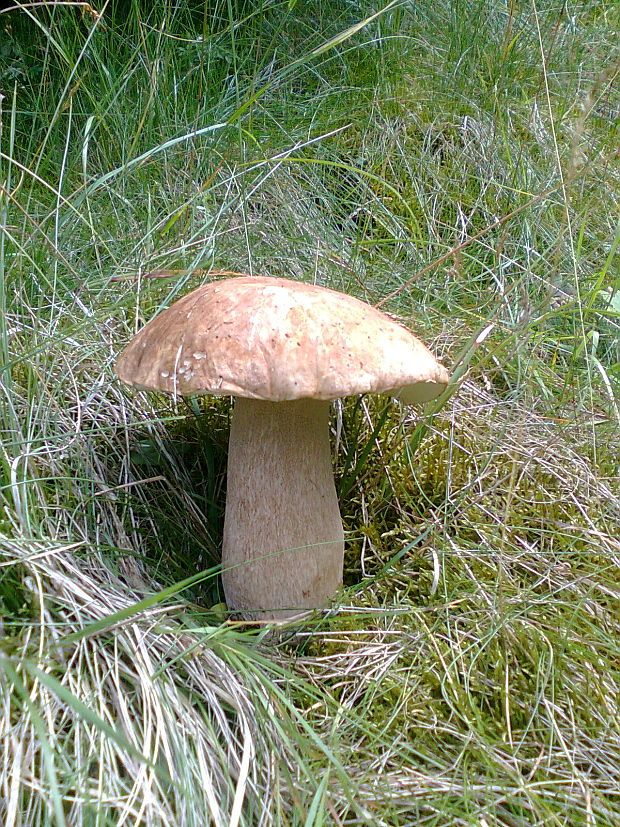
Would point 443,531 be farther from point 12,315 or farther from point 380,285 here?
point 12,315

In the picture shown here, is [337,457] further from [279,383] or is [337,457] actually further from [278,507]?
[279,383]

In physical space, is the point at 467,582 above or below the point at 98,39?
below

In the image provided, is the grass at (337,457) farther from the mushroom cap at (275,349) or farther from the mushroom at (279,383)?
the mushroom cap at (275,349)

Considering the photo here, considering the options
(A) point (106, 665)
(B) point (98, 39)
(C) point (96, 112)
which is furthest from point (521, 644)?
(B) point (98, 39)

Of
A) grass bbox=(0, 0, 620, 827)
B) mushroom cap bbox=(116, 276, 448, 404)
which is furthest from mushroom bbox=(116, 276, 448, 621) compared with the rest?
grass bbox=(0, 0, 620, 827)

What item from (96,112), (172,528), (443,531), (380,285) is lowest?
(172,528)

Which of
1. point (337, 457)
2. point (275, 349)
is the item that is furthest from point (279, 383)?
point (337, 457)

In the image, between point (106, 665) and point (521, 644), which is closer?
point (106, 665)
